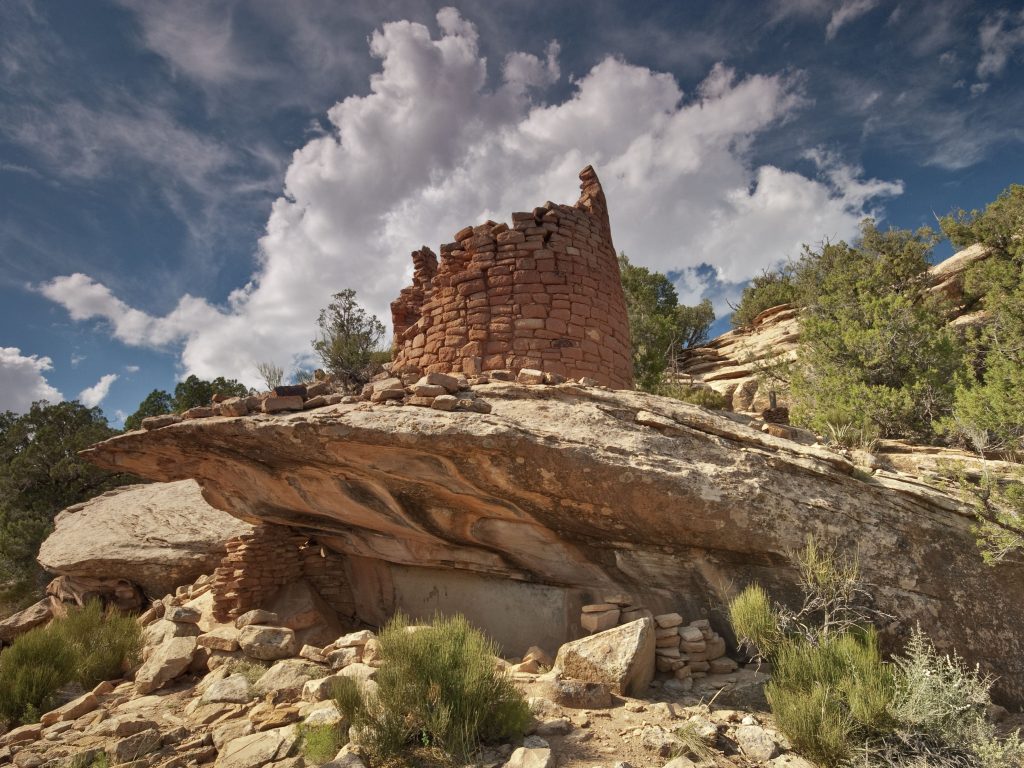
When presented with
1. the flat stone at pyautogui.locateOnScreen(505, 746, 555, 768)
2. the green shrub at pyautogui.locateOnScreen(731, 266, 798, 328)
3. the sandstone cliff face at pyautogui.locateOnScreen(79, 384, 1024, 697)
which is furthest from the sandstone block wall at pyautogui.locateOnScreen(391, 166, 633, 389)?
the green shrub at pyautogui.locateOnScreen(731, 266, 798, 328)

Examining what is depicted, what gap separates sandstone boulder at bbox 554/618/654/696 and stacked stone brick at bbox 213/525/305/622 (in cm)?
433

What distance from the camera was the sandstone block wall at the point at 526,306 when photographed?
699 cm

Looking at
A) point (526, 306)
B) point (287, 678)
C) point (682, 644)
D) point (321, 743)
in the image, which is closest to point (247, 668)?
point (287, 678)

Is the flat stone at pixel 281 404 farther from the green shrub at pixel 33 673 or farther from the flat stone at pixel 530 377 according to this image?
the green shrub at pixel 33 673

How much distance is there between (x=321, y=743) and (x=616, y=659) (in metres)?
2.22

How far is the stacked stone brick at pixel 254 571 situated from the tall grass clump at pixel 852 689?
5.64 m

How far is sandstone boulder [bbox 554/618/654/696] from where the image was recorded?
414cm

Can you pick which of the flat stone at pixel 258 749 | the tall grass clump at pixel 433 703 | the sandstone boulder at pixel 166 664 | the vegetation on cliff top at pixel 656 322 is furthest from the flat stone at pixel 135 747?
the vegetation on cliff top at pixel 656 322

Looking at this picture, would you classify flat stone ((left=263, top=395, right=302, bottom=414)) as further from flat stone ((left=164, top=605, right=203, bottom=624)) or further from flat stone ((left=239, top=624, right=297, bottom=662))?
flat stone ((left=164, top=605, right=203, bottom=624))

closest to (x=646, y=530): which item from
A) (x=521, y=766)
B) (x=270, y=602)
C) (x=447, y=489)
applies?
(x=447, y=489)

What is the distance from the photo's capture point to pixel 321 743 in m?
3.44

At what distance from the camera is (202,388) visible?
22141 mm

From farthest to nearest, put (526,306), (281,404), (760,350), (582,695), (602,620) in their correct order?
(760,350) → (526,306) → (281,404) → (602,620) → (582,695)

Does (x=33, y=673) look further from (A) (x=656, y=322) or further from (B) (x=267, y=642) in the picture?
(A) (x=656, y=322)
